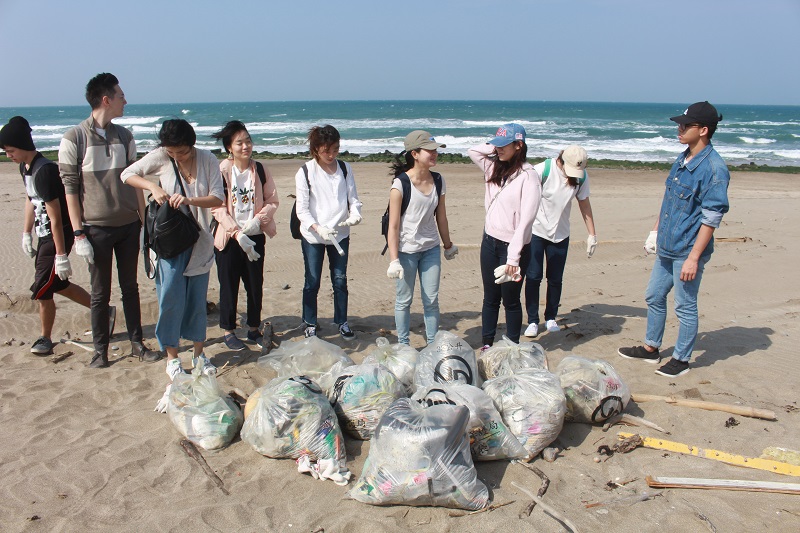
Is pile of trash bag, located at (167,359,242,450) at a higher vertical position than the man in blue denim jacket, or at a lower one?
lower

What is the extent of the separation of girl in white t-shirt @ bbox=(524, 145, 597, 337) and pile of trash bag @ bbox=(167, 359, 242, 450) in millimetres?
2825

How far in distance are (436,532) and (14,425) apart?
2757 millimetres

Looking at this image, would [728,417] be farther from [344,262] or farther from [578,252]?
[578,252]

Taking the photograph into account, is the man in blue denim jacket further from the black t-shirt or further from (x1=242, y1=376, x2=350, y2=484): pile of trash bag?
the black t-shirt

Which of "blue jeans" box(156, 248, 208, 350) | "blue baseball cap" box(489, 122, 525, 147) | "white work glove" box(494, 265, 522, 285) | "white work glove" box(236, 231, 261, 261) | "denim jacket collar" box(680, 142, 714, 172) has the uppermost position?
"blue baseball cap" box(489, 122, 525, 147)

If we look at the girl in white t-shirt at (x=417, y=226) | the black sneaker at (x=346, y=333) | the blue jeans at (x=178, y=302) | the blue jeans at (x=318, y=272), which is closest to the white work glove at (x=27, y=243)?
the blue jeans at (x=178, y=302)

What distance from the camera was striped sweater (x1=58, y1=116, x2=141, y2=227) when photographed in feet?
13.8

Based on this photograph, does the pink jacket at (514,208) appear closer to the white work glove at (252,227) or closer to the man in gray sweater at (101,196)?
the white work glove at (252,227)

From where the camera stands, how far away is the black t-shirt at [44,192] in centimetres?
432

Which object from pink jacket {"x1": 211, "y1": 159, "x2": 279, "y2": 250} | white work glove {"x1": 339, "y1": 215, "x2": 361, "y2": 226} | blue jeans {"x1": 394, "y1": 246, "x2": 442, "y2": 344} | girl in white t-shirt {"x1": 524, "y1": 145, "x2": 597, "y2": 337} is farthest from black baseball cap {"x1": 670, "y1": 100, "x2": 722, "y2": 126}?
pink jacket {"x1": 211, "y1": 159, "x2": 279, "y2": 250}

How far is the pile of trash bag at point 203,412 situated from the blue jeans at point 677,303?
316 centimetres

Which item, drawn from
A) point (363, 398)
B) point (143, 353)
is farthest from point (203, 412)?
point (143, 353)

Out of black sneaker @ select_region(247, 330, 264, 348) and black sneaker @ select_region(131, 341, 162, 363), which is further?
black sneaker @ select_region(247, 330, 264, 348)

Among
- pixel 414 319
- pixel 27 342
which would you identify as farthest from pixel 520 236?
pixel 27 342
